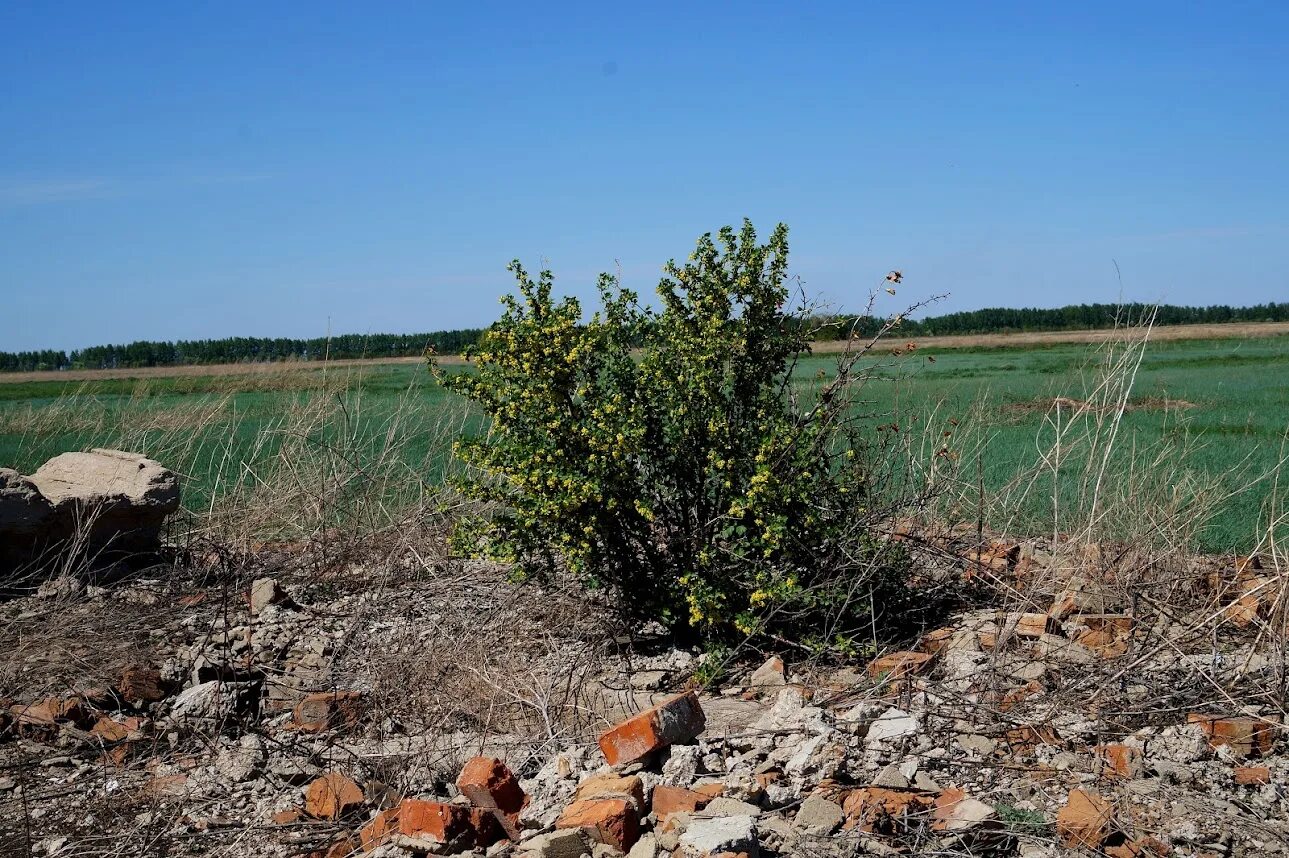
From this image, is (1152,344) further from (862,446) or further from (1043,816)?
(1043,816)

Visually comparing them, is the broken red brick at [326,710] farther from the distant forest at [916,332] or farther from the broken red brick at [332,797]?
the distant forest at [916,332]

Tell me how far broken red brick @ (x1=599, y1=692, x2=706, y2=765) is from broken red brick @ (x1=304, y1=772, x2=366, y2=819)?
109 centimetres

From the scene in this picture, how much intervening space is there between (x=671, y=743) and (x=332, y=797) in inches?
58.0

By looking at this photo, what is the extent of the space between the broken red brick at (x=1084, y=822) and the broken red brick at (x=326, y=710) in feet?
11.7

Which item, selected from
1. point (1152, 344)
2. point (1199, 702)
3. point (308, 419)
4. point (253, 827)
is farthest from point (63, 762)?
point (1152, 344)

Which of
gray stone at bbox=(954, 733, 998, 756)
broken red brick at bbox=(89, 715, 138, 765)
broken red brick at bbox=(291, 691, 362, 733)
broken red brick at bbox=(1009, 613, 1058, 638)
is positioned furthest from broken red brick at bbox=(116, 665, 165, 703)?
broken red brick at bbox=(1009, 613, 1058, 638)

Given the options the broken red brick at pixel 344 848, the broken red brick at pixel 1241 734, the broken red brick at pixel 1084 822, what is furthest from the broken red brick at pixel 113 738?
the broken red brick at pixel 1241 734

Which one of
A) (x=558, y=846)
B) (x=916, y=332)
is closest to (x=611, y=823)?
(x=558, y=846)

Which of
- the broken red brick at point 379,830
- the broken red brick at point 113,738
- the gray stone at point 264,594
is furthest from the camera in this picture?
the gray stone at point 264,594

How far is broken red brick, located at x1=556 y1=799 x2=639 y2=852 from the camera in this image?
3.90 metres

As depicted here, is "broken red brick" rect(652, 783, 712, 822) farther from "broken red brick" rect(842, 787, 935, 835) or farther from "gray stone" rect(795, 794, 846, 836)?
"broken red brick" rect(842, 787, 935, 835)

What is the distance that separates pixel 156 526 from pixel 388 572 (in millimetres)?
2217

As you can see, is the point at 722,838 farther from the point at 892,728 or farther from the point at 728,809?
the point at 892,728

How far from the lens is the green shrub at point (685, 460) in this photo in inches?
259
